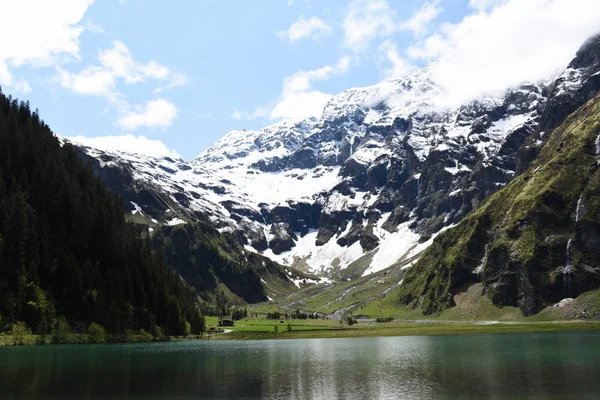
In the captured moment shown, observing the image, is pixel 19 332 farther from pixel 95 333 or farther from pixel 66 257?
pixel 66 257

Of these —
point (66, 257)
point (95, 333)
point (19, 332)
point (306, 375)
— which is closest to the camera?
point (306, 375)

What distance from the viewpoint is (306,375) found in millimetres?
76250

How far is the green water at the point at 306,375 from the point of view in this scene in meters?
58.8

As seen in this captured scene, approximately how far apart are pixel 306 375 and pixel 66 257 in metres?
105

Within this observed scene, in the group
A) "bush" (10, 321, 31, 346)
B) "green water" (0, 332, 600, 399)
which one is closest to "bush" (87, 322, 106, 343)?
"bush" (10, 321, 31, 346)

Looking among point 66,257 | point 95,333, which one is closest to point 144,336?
point 95,333

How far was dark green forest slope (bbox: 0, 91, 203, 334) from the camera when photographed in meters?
142

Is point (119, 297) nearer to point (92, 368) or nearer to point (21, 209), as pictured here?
point (21, 209)

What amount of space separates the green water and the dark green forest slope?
4124 centimetres

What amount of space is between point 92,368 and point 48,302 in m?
68.6

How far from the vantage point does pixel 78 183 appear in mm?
188750

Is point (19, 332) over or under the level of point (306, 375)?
over

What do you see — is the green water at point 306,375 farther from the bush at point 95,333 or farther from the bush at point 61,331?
the bush at point 95,333

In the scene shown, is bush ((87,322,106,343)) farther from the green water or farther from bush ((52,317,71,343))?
the green water
